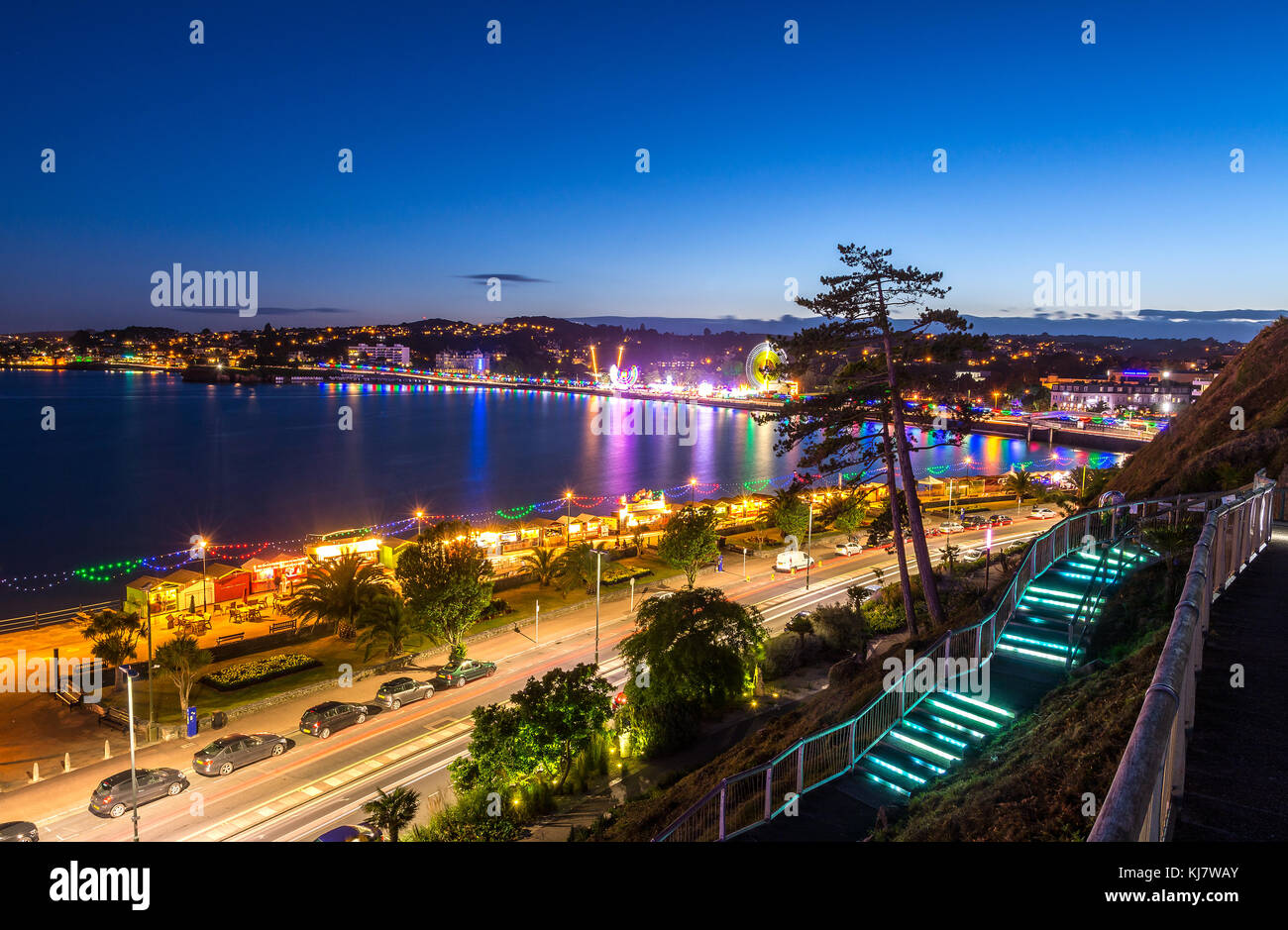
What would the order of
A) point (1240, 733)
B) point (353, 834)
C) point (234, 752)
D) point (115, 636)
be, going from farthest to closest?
point (115, 636)
point (234, 752)
point (353, 834)
point (1240, 733)

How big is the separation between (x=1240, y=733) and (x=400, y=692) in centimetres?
1997

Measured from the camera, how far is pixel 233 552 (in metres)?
48.8

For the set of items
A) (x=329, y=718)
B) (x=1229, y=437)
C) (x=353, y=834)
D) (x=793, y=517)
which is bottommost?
(x=329, y=718)

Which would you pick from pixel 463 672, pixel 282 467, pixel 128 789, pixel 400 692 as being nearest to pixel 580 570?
pixel 463 672

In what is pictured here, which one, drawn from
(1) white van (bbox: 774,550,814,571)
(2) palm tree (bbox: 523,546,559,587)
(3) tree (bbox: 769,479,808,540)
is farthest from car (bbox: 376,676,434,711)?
(3) tree (bbox: 769,479,808,540)

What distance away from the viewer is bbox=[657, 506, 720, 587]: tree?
3238cm

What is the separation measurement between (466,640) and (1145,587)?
2135 centimetres

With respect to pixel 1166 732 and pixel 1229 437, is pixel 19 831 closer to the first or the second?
pixel 1166 732

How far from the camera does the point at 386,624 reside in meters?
25.0

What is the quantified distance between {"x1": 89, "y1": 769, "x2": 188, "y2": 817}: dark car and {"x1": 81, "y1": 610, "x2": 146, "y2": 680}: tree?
20.5 feet

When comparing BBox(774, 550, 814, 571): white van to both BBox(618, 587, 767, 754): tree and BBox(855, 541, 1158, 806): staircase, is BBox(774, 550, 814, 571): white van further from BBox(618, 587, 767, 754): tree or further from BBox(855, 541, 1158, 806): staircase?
BBox(855, 541, 1158, 806): staircase

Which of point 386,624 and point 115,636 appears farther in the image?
point 386,624

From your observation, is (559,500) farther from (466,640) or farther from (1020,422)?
(1020,422)
